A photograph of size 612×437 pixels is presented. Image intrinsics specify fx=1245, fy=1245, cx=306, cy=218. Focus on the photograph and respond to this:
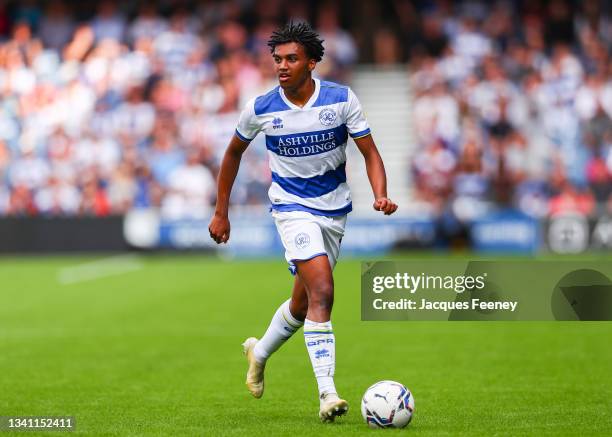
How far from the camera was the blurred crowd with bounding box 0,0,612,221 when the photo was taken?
25.5 m

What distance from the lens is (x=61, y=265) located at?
24.1m

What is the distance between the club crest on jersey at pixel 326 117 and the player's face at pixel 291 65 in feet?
0.75

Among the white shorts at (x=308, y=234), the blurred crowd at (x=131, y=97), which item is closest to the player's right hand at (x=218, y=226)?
the white shorts at (x=308, y=234)

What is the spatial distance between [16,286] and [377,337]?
831 cm

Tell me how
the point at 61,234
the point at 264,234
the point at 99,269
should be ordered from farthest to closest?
the point at 61,234 < the point at 264,234 < the point at 99,269

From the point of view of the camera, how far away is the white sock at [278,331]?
8148mm

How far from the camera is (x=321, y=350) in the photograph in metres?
7.45

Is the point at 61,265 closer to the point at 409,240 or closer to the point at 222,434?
the point at 409,240

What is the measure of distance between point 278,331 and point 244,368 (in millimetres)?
2434

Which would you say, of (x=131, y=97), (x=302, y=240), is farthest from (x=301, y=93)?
(x=131, y=97)

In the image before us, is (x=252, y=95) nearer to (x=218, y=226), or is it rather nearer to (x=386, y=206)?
(x=218, y=226)

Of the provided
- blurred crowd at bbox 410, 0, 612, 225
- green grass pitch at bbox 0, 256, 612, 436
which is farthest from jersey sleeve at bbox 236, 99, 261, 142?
blurred crowd at bbox 410, 0, 612, 225

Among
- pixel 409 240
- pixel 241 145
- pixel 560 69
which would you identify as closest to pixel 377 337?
pixel 241 145

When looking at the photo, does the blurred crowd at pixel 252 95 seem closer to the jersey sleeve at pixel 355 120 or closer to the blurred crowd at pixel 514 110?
the blurred crowd at pixel 514 110
